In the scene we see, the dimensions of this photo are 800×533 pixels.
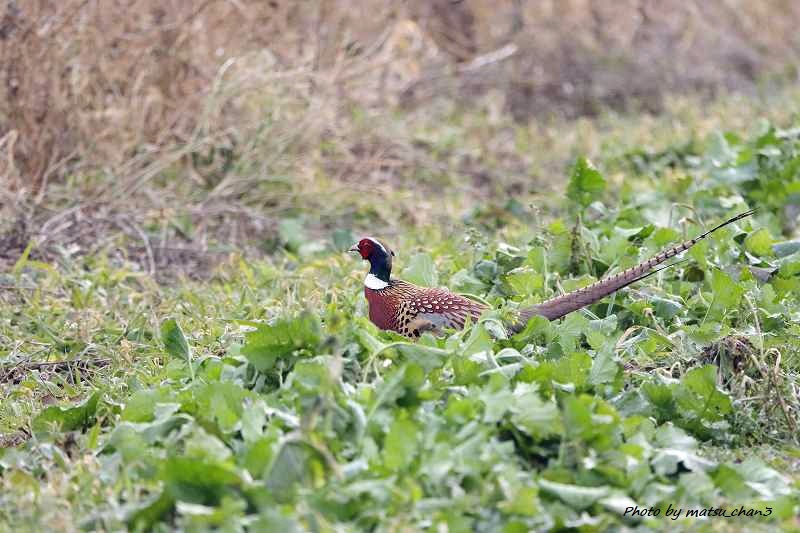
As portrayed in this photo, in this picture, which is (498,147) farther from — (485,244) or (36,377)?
(36,377)

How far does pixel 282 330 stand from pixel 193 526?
989 mm

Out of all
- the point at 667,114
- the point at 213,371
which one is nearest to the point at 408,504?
the point at 213,371

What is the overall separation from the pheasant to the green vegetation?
0.10 m

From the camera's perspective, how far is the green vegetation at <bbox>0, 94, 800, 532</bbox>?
3102 mm

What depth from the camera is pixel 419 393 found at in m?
3.51

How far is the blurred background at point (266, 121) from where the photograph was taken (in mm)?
7008

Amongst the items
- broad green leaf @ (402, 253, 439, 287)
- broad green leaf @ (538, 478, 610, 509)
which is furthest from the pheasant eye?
broad green leaf @ (538, 478, 610, 509)

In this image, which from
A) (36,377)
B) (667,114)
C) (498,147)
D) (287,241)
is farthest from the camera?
(667,114)

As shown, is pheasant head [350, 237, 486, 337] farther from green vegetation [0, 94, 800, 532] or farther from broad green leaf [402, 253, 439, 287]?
broad green leaf [402, 253, 439, 287]

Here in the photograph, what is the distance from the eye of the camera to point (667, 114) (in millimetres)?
10414

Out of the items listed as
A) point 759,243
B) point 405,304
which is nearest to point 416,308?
point 405,304

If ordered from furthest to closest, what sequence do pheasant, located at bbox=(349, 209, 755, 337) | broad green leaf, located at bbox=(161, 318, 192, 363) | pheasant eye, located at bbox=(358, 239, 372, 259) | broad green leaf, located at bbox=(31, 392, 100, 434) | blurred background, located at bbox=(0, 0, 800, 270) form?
blurred background, located at bbox=(0, 0, 800, 270) → pheasant eye, located at bbox=(358, 239, 372, 259) → pheasant, located at bbox=(349, 209, 755, 337) → broad green leaf, located at bbox=(161, 318, 192, 363) → broad green leaf, located at bbox=(31, 392, 100, 434)

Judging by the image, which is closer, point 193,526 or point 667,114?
point 193,526

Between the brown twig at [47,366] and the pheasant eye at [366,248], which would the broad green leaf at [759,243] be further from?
the brown twig at [47,366]
